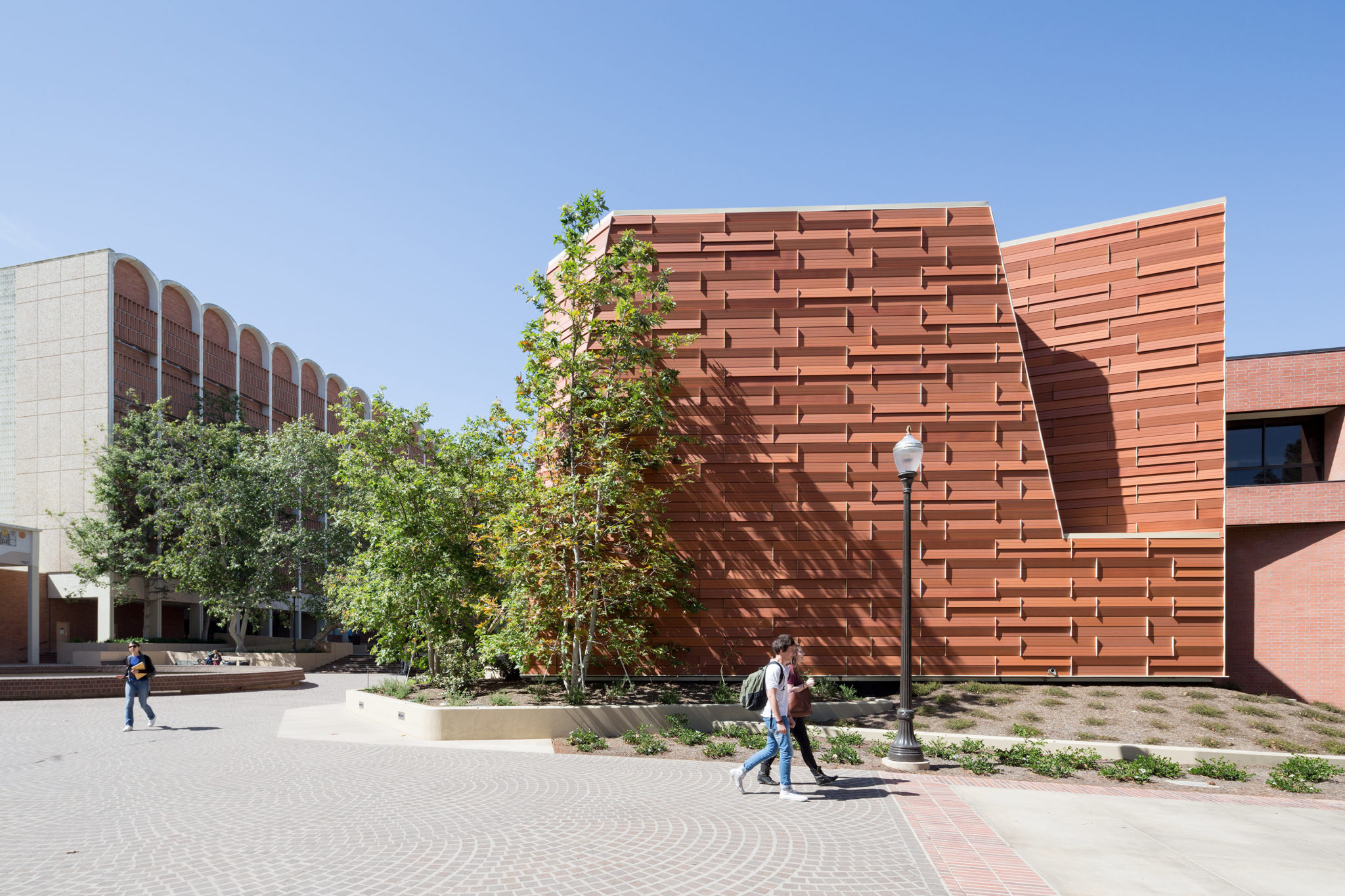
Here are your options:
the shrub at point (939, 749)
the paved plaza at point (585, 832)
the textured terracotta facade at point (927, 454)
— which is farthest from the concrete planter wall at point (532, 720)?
the shrub at point (939, 749)

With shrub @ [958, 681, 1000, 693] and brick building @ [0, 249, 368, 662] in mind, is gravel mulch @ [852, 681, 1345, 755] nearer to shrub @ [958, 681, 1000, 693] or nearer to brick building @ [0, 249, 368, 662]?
shrub @ [958, 681, 1000, 693]

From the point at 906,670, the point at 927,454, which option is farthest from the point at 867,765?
the point at 927,454

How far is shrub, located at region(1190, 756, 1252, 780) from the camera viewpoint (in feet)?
34.8

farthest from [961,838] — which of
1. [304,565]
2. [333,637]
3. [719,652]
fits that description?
[333,637]

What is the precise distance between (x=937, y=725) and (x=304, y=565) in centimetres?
3129

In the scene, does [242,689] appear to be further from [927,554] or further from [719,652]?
[927,554]

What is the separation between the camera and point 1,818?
764 centimetres

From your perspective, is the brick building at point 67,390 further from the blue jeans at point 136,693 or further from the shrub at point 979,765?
the shrub at point 979,765

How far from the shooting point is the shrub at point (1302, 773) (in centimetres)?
1017

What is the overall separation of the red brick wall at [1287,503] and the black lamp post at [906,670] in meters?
10.5

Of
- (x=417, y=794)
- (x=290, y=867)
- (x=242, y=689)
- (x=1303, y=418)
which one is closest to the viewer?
(x=290, y=867)

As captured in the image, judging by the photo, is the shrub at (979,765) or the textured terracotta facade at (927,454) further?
the textured terracotta facade at (927,454)

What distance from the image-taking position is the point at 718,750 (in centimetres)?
1151

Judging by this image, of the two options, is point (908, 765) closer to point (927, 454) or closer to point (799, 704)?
point (799, 704)
